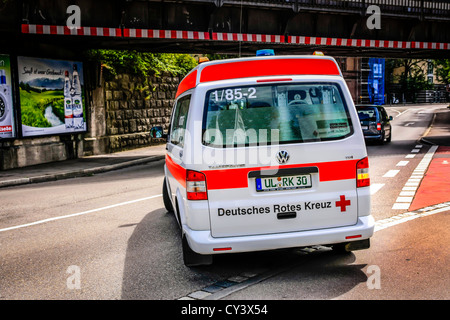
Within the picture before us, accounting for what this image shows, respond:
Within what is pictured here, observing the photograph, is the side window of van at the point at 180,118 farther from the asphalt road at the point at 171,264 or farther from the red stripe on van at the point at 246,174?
the asphalt road at the point at 171,264

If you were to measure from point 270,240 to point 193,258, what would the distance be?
0.84 meters

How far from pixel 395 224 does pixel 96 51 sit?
15.1 metres

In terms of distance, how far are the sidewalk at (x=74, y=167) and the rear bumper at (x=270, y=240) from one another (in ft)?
31.4

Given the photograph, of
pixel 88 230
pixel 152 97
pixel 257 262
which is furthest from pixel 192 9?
pixel 257 262

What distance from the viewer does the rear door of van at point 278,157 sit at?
4852mm

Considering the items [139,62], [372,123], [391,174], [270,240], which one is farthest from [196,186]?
[372,123]

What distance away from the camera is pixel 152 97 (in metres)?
24.0

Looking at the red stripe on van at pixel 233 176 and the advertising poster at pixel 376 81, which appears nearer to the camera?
the red stripe on van at pixel 233 176

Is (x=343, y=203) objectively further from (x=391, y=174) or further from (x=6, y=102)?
(x=6, y=102)

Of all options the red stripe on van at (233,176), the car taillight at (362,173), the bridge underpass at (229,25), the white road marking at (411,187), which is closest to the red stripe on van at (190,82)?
the red stripe on van at (233,176)

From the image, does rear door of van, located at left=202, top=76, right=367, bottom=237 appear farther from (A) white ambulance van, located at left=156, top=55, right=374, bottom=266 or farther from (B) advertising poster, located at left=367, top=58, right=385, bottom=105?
(B) advertising poster, located at left=367, top=58, right=385, bottom=105

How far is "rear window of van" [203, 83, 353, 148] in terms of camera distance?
4945 mm

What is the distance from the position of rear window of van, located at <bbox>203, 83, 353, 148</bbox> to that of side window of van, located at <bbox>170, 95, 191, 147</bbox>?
552mm

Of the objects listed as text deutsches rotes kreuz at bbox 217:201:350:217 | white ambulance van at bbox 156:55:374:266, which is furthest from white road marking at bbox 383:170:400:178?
text deutsches rotes kreuz at bbox 217:201:350:217
